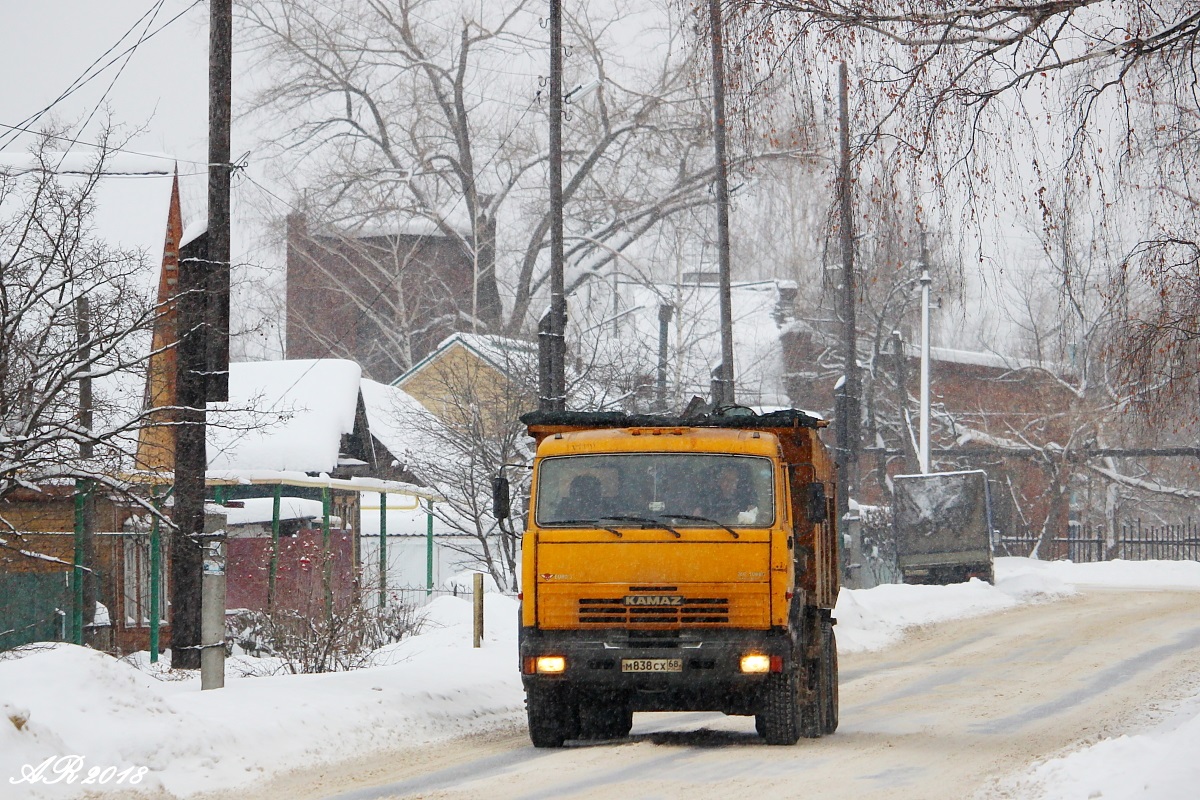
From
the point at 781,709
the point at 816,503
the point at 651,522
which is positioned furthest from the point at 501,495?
the point at 781,709

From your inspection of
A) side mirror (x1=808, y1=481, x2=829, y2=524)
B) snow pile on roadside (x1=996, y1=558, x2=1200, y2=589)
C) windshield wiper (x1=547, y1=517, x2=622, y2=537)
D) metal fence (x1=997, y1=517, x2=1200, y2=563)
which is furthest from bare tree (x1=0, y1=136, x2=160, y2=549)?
metal fence (x1=997, y1=517, x2=1200, y2=563)

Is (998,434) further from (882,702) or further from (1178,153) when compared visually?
(1178,153)

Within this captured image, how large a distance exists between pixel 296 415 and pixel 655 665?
67.0 ft

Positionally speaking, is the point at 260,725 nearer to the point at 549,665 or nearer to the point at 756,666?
the point at 549,665

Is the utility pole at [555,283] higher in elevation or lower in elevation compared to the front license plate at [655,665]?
higher

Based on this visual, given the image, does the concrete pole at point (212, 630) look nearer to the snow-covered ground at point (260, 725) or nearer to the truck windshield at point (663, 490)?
the snow-covered ground at point (260, 725)

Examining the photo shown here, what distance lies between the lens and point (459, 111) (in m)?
51.3

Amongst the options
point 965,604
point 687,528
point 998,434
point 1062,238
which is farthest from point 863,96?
point 998,434

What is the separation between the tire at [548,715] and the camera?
11703 millimetres

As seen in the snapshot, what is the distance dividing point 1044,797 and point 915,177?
3.56 metres

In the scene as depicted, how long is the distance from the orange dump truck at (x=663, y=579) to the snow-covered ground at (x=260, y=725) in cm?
150

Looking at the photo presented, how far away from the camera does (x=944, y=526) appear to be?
3847 centimetres

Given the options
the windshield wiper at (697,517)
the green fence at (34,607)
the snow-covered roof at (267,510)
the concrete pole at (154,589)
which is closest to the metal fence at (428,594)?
the snow-covered roof at (267,510)

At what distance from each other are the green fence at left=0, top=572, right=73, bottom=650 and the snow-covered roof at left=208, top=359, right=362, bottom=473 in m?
7.50
